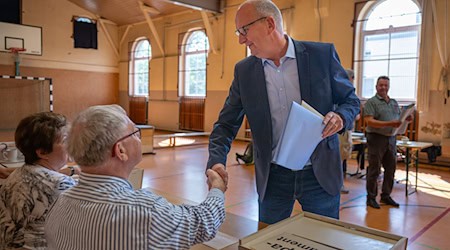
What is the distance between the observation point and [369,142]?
4.00 metres

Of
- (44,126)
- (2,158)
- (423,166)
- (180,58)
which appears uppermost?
(180,58)

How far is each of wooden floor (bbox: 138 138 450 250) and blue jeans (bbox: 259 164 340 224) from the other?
1.91 metres

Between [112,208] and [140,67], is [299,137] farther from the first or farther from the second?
[140,67]

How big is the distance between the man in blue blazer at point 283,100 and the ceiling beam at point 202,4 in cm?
783

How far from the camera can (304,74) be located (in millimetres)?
1403

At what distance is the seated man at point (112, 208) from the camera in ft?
2.72

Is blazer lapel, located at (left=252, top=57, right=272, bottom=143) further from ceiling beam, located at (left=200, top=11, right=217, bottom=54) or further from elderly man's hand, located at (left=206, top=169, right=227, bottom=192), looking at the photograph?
ceiling beam, located at (left=200, top=11, right=217, bottom=54)

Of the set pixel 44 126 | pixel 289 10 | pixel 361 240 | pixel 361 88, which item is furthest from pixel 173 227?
pixel 289 10

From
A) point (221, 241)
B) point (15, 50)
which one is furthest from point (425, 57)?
point (15, 50)

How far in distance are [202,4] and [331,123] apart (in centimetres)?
878

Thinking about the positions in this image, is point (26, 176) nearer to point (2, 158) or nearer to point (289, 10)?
point (2, 158)

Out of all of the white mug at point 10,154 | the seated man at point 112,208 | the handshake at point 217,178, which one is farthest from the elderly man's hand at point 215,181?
the white mug at point 10,154

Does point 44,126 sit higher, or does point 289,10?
point 289,10

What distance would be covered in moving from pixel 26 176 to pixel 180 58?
1045cm
